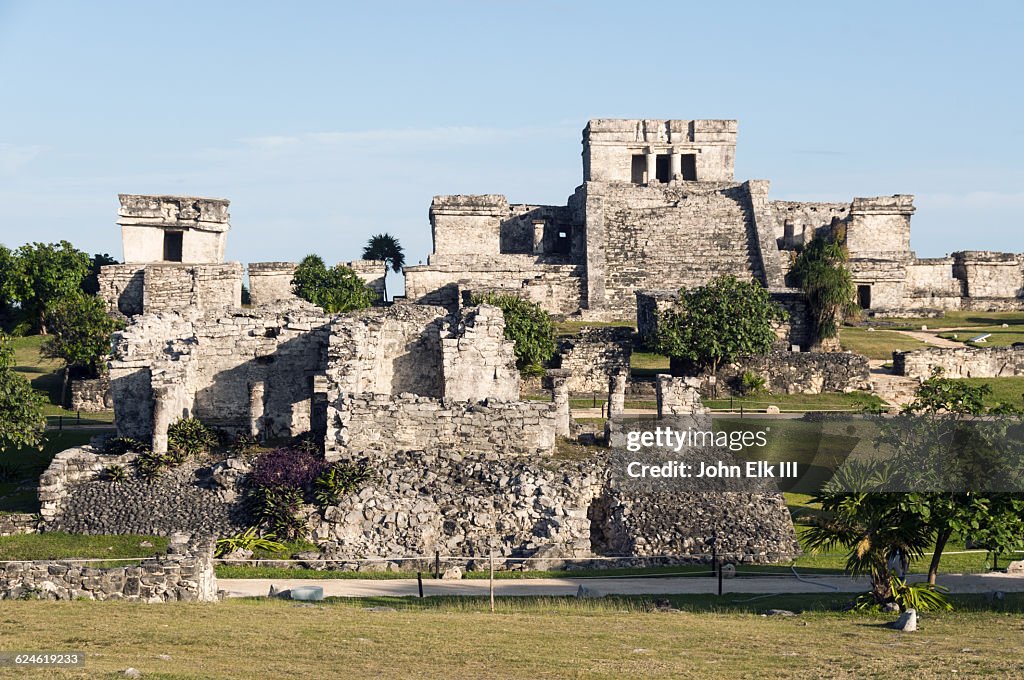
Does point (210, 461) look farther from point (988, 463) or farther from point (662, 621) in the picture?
point (988, 463)

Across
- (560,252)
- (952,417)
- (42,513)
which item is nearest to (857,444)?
(952,417)

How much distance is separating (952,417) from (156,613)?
11736 mm

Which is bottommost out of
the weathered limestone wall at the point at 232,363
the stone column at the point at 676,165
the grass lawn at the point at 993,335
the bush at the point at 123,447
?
the bush at the point at 123,447

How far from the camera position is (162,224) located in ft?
194

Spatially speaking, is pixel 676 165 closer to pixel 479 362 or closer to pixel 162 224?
pixel 162 224

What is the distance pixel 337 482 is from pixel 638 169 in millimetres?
45754

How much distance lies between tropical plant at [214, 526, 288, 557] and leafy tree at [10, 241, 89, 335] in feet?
100

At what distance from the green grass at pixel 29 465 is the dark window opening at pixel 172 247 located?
25.5 meters

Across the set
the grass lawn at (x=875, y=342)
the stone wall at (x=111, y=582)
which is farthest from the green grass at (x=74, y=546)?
the grass lawn at (x=875, y=342)

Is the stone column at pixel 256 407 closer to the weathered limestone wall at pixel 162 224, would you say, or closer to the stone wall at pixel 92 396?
the stone wall at pixel 92 396

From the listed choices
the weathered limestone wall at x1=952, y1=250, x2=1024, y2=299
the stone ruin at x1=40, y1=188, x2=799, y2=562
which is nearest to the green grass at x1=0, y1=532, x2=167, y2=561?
the stone ruin at x1=40, y1=188, x2=799, y2=562

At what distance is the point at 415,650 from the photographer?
55.2 ft

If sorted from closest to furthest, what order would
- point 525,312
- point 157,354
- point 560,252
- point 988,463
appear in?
point 988,463
point 157,354
point 525,312
point 560,252

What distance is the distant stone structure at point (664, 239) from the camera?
59250mm
